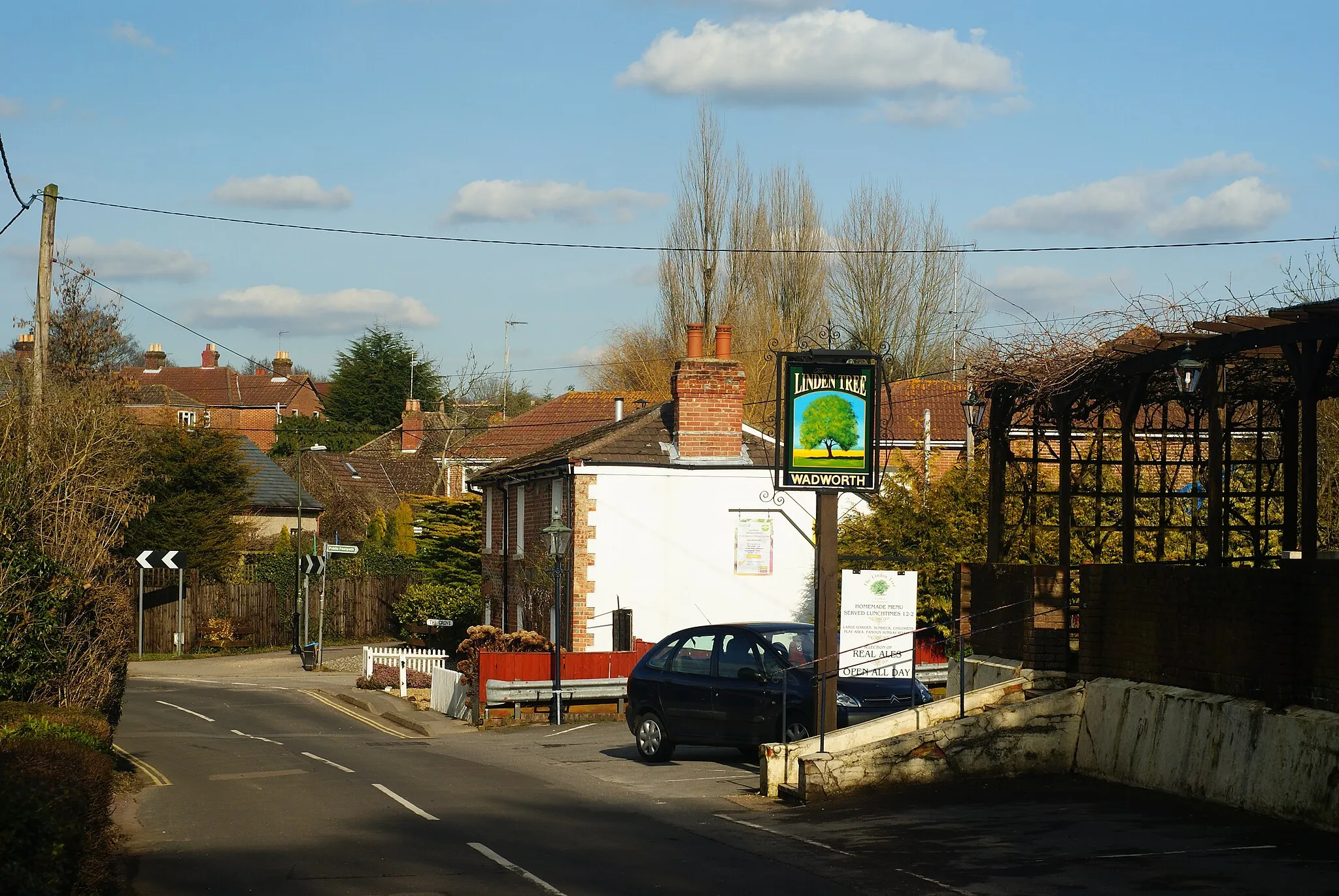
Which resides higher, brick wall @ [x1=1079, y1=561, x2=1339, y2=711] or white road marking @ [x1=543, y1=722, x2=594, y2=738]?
brick wall @ [x1=1079, y1=561, x2=1339, y2=711]

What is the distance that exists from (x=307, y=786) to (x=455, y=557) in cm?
2794

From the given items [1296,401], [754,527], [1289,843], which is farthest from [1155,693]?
[754,527]

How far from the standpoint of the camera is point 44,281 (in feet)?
74.6

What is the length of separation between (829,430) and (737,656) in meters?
3.34

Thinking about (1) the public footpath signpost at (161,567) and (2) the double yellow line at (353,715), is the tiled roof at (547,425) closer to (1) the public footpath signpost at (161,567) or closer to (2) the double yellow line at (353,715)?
(1) the public footpath signpost at (161,567)

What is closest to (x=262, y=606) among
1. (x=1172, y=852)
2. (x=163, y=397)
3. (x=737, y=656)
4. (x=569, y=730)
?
(x=569, y=730)

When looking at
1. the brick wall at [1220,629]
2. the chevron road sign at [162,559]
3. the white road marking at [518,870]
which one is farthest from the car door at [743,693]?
the chevron road sign at [162,559]

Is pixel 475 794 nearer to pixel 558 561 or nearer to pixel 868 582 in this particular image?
pixel 868 582

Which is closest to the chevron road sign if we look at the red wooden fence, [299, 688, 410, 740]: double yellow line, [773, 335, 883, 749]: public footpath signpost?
[299, 688, 410, 740]: double yellow line

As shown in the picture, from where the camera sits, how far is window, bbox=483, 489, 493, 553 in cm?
3603

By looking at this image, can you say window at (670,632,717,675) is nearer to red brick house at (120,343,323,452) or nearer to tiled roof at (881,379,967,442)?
tiled roof at (881,379,967,442)

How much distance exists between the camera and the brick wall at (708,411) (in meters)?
28.5

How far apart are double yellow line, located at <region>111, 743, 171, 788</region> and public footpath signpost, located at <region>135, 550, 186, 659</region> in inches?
822

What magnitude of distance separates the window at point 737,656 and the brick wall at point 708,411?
38.7 feet
